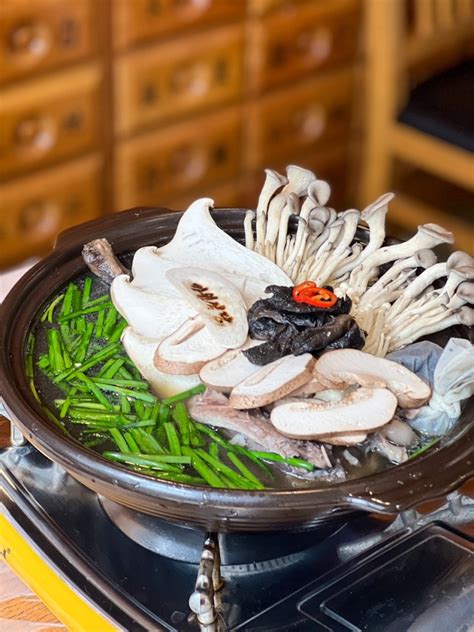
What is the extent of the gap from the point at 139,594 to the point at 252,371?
37cm

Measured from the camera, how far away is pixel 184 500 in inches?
50.0

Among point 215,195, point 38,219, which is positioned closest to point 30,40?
point 38,219

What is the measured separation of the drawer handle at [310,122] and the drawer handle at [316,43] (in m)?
0.21

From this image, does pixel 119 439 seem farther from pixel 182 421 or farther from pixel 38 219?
pixel 38 219

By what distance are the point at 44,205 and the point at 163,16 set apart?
75 cm

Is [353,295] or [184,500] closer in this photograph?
[184,500]

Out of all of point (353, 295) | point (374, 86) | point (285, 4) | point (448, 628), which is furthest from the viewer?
point (285, 4)

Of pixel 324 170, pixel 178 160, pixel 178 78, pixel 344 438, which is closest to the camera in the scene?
pixel 344 438

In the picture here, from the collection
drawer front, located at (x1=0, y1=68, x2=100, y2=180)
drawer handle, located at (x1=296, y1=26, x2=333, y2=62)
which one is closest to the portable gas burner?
drawer front, located at (x1=0, y1=68, x2=100, y2=180)

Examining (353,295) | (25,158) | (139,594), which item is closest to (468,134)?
(25,158)

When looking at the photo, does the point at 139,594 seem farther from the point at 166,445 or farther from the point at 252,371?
the point at 252,371

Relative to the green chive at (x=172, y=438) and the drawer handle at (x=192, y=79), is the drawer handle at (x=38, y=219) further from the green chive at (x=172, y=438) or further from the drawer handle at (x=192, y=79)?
the green chive at (x=172, y=438)

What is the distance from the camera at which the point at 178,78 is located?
3.42m

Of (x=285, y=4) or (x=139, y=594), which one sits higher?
(x=285, y=4)
